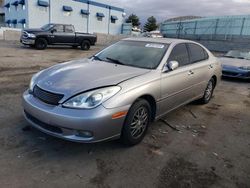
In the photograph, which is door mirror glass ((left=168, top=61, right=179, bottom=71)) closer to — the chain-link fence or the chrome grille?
the chrome grille

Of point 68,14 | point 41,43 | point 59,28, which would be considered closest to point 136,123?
point 41,43

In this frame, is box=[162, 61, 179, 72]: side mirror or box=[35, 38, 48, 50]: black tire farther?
box=[35, 38, 48, 50]: black tire

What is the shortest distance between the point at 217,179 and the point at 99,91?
1838 millimetres

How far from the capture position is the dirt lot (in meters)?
2.99

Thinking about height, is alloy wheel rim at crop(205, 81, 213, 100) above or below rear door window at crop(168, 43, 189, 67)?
below

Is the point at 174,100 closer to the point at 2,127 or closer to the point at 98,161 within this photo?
the point at 98,161

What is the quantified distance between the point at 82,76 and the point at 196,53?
9.66ft

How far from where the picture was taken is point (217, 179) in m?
3.17

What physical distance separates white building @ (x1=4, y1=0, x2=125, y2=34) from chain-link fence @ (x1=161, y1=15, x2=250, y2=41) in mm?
9583

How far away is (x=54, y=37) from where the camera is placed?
17859 millimetres

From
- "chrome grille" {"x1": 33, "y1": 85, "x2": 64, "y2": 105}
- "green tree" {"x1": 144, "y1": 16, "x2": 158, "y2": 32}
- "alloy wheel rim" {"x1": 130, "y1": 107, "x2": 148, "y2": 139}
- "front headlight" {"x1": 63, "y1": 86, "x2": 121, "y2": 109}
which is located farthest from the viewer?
"green tree" {"x1": 144, "y1": 16, "x2": 158, "y2": 32}

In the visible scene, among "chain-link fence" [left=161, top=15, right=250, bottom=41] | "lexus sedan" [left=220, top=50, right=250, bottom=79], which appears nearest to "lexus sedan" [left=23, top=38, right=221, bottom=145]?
"lexus sedan" [left=220, top=50, right=250, bottom=79]

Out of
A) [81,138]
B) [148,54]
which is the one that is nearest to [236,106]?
[148,54]

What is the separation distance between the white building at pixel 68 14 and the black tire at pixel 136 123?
28223mm
